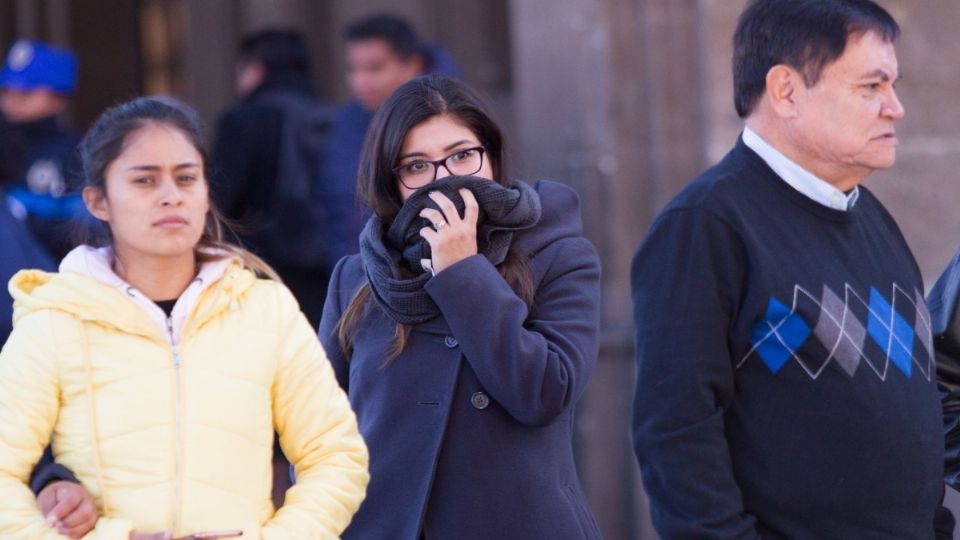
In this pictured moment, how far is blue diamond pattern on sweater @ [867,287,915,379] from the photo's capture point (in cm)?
349

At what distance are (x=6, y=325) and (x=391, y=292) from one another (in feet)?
6.51

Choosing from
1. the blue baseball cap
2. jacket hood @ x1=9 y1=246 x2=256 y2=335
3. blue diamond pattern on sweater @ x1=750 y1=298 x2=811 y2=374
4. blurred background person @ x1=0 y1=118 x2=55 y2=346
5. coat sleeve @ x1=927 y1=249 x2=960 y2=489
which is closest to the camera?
jacket hood @ x1=9 y1=246 x2=256 y2=335

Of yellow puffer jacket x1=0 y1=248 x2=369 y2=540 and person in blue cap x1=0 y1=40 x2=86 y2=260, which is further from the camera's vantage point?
person in blue cap x1=0 y1=40 x2=86 y2=260

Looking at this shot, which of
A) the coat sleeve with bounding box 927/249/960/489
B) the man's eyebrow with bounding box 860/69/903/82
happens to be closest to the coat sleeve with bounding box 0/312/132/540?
the man's eyebrow with bounding box 860/69/903/82

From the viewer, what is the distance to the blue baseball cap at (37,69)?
698cm

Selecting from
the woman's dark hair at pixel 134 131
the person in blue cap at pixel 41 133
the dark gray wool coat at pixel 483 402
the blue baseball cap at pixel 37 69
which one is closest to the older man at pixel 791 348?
the dark gray wool coat at pixel 483 402

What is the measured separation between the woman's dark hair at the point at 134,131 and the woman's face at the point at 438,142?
39 cm

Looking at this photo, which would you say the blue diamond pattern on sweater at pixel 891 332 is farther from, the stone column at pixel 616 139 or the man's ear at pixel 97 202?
the stone column at pixel 616 139

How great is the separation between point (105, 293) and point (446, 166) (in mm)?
757

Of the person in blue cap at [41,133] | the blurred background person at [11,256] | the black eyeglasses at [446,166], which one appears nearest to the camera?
the black eyeglasses at [446,166]

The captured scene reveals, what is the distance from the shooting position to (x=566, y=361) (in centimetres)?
337

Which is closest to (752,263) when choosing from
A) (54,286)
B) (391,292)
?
(391,292)

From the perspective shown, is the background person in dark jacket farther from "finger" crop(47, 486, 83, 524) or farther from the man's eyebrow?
"finger" crop(47, 486, 83, 524)

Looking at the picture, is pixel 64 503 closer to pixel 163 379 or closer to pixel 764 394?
pixel 163 379
